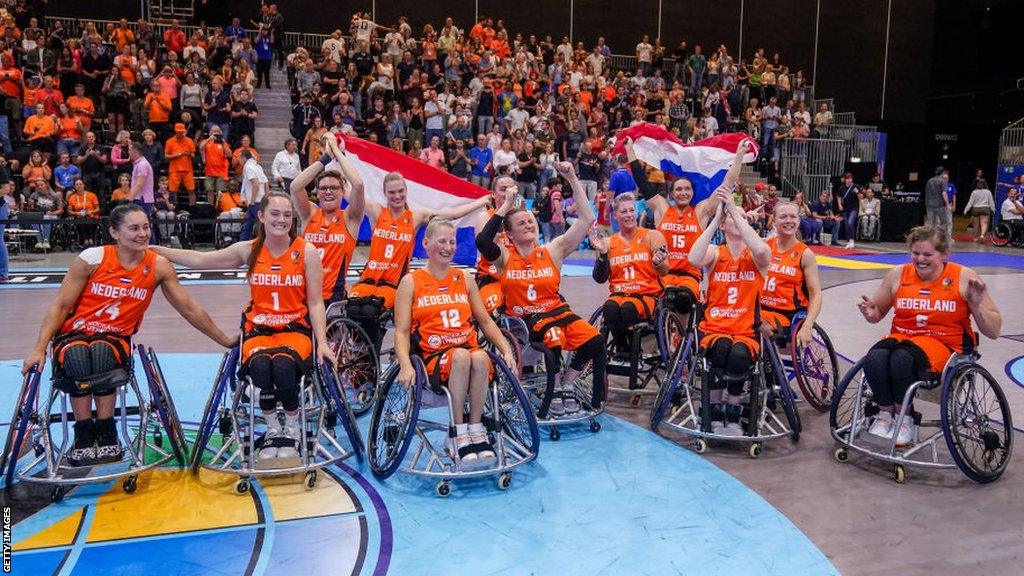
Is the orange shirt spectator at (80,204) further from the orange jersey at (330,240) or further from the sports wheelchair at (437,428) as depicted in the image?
the sports wheelchair at (437,428)

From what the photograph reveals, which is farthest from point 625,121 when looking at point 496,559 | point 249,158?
point 496,559

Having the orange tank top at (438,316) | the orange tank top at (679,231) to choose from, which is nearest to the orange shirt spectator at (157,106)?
the orange tank top at (679,231)

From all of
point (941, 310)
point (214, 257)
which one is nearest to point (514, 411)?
point (214, 257)

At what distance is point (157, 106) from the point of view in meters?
13.6

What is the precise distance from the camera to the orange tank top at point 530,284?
16.4ft

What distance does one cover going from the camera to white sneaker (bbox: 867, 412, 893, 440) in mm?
4395

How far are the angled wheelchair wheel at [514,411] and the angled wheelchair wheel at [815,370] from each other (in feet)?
5.55

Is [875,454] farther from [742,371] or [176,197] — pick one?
[176,197]

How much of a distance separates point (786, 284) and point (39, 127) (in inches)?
463

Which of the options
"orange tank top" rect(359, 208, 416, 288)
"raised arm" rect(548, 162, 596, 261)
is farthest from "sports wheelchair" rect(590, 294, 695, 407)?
"orange tank top" rect(359, 208, 416, 288)

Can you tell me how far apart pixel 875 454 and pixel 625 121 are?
1421 centimetres

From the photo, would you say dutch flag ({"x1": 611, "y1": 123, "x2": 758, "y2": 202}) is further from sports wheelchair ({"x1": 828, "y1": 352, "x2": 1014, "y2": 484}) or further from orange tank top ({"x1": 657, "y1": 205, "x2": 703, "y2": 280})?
sports wheelchair ({"x1": 828, "y1": 352, "x2": 1014, "y2": 484})

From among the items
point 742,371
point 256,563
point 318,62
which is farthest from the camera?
point 318,62

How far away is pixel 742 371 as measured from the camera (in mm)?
4484
